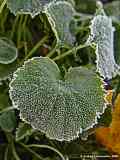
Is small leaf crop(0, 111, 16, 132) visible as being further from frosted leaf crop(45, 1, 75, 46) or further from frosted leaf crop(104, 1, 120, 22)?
frosted leaf crop(104, 1, 120, 22)

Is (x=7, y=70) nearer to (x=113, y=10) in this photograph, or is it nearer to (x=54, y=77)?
(x=54, y=77)

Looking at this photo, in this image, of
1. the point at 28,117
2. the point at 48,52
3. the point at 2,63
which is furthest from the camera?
the point at 48,52

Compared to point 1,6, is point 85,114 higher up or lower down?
lower down

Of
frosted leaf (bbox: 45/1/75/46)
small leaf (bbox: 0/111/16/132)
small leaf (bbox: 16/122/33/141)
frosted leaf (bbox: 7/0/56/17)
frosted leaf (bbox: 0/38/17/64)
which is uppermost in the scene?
frosted leaf (bbox: 7/0/56/17)

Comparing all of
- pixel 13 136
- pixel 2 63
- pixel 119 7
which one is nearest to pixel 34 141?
pixel 13 136

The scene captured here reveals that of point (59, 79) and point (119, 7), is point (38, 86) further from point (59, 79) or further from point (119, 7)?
point (119, 7)

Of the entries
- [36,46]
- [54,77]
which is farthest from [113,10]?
[54,77]

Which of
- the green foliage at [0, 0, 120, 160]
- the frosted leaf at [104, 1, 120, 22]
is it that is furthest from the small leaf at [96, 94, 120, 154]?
the frosted leaf at [104, 1, 120, 22]
